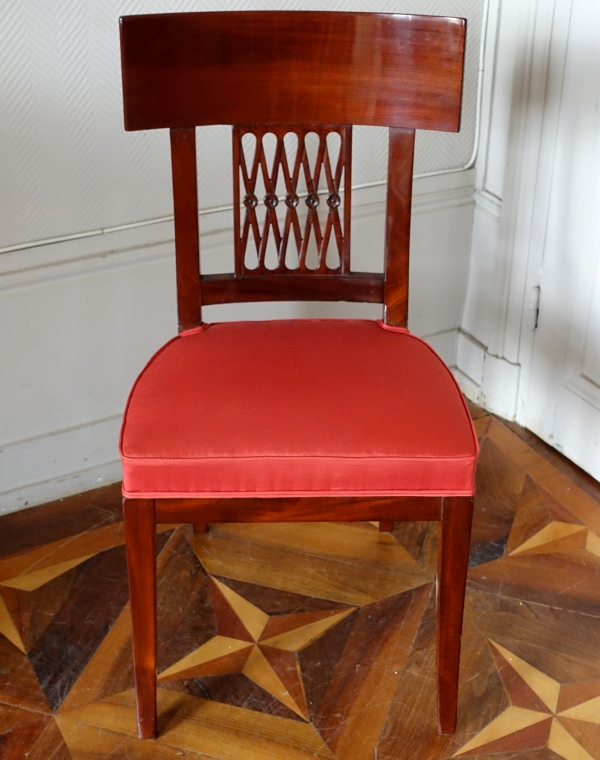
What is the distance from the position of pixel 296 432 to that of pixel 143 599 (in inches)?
13.0

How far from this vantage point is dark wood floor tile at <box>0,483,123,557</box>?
175cm

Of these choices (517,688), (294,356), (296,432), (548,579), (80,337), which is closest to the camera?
(296,432)

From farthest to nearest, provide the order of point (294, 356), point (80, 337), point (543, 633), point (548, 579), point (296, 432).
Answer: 1. point (80, 337)
2. point (548, 579)
3. point (543, 633)
4. point (294, 356)
5. point (296, 432)

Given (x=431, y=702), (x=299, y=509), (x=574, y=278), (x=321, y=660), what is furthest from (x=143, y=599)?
(x=574, y=278)

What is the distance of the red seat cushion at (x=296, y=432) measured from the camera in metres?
1.15

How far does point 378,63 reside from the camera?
1356 mm

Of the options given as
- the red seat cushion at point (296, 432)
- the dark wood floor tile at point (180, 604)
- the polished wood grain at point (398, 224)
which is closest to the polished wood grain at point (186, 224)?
the red seat cushion at point (296, 432)

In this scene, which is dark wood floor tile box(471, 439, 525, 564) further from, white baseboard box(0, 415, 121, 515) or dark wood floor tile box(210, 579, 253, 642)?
white baseboard box(0, 415, 121, 515)

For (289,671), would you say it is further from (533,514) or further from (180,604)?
(533,514)

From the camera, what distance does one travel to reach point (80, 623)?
155 cm

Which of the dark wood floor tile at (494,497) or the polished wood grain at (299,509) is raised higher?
the polished wood grain at (299,509)

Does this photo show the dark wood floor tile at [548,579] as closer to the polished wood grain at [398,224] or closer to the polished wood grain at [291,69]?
the polished wood grain at [398,224]

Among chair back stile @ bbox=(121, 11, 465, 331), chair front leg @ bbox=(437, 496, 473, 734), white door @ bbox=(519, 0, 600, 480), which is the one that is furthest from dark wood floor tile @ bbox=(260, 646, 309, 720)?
white door @ bbox=(519, 0, 600, 480)

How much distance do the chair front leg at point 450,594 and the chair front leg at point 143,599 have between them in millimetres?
392
